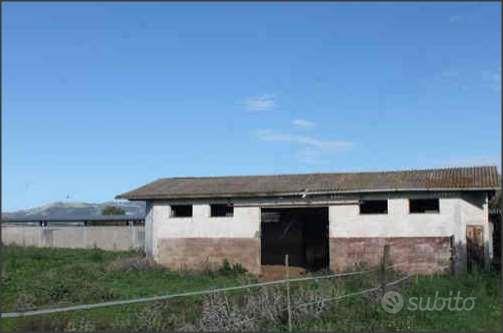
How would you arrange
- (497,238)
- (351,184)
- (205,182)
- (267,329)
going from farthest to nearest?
(205,182) → (497,238) → (351,184) → (267,329)

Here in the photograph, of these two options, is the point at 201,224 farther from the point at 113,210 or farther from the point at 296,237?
the point at 113,210

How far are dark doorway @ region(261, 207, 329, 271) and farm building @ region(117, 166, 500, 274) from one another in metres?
1.63

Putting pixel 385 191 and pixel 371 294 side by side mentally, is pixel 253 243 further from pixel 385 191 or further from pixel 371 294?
pixel 371 294

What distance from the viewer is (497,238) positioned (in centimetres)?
2419

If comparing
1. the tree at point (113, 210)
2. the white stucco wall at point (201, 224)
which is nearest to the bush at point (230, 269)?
the white stucco wall at point (201, 224)

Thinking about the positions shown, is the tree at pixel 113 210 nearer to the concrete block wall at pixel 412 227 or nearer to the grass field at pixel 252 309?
the concrete block wall at pixel 412 227

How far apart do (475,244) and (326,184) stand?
18.1 feet

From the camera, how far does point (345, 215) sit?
21.4 metres

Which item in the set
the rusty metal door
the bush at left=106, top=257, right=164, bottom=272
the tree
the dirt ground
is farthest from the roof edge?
the tree

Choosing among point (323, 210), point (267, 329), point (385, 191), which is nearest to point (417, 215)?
point (385, 191)

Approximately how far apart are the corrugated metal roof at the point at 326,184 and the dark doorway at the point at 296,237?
398cm

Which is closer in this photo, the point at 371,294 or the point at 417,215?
the point at 371,294

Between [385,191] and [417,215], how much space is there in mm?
1312

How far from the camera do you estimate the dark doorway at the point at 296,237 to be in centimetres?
2852
